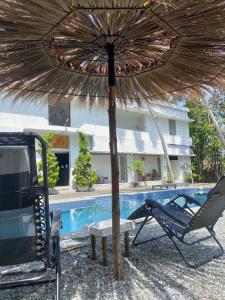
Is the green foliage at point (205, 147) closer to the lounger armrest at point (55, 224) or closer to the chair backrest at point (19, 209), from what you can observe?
the lounger armrest at point (55, 224)

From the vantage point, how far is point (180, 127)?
89.2 feet

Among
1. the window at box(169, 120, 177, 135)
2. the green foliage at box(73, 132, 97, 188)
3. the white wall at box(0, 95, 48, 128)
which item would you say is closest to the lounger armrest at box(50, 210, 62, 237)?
the white wall at box(0, 95, 48, 128)

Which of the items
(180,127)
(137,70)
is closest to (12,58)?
(137,70)

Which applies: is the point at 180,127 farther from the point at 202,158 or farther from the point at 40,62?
the point at 40,62

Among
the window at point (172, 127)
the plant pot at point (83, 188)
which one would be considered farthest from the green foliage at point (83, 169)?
the window at point (172, 127)

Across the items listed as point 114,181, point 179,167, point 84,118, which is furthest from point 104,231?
point 179,167

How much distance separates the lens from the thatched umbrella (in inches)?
89.0

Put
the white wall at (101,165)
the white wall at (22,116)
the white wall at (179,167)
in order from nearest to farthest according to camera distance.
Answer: the white wall at (22,116) < the white wall at (101,165) < the white wall at (179,167)

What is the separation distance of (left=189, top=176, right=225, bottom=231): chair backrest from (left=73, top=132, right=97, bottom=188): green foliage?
14094mm

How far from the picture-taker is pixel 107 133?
69.1ft

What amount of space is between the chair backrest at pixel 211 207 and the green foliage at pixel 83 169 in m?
14.1

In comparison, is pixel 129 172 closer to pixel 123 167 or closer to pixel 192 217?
pixel 123 167

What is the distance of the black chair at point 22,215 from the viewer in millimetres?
2471

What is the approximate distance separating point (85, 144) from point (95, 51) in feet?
47.7
